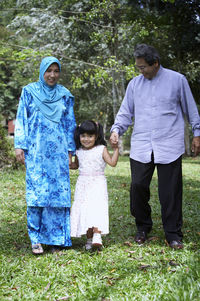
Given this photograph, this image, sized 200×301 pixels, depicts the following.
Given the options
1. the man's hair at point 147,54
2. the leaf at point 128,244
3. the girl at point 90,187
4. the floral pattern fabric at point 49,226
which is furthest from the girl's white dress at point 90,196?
the man's hair at point 147,54

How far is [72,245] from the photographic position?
4.92 meters

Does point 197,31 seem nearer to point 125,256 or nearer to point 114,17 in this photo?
point 114,17

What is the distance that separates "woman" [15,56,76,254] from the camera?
4531 mm

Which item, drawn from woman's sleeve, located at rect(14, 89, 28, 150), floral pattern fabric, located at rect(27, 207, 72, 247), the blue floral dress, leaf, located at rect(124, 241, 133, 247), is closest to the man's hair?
the blue floral dress

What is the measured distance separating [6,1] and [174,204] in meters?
11.5

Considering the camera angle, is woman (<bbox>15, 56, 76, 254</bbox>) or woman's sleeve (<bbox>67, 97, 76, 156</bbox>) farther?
woman's sleeve (<bbox>67, 97, 76, 156</bbox>)

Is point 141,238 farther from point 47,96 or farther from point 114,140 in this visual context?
point 47,96

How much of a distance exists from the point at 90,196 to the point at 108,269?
3.17ft

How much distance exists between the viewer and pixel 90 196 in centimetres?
464

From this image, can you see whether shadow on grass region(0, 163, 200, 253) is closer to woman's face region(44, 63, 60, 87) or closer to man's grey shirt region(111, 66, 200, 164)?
man's grey shirt region(111, 66, 200, 164)

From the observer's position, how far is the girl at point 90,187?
458 cm

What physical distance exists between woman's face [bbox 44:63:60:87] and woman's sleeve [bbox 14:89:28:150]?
31 centimetres

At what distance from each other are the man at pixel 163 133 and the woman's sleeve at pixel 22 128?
39.4 inches

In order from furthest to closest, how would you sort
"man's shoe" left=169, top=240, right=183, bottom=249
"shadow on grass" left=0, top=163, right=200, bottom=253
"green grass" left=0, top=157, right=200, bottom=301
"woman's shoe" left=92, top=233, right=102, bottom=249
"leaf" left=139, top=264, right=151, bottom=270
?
"shadow on grass" left=0, top=163, right=200, bottom=253
"man's shoe" left=169, top=240, right=183, bottom=249
"woman's shoe" left=92, top=233, right=102, bottom=249
"leaf" left=139, top=264, right=151, bottom=270
"green grass" left=0, top=157, right=200, bottom=301
